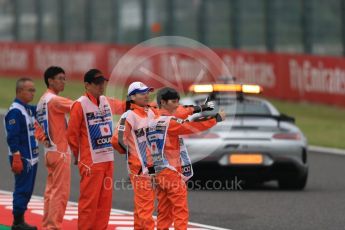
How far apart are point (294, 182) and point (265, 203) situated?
1.68m

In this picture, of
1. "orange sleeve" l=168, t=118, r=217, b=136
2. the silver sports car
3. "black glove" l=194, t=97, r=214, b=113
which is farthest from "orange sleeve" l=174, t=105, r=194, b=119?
the silver sports car

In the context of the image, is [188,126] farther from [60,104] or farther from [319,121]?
[319,121]

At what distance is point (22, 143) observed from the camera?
1257cm

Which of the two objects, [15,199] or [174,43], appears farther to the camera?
[174,43]

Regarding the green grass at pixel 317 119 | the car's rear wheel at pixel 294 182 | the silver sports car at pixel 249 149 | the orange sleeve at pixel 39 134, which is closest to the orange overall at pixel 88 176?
the orange sleeve at pixel 39 134

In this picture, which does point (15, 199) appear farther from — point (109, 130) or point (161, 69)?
point (161, 69)

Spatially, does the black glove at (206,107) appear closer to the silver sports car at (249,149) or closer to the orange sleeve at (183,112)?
the orange sleeve at (183,112)

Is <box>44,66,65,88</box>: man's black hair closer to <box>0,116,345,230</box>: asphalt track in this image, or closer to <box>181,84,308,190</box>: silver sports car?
<box>0,116,345,230</box>: asphalt track

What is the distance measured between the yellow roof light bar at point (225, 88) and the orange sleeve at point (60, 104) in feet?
13.0

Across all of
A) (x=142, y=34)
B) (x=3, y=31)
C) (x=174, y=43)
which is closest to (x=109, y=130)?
(x=174, y=43)

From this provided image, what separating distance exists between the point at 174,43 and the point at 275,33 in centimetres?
503

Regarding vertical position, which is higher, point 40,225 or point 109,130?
point 109,130

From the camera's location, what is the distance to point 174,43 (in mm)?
41969

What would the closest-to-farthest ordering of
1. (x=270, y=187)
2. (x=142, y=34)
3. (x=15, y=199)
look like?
(x=15, y=199) < (x=270, y=187) < (x=142, y=34)
